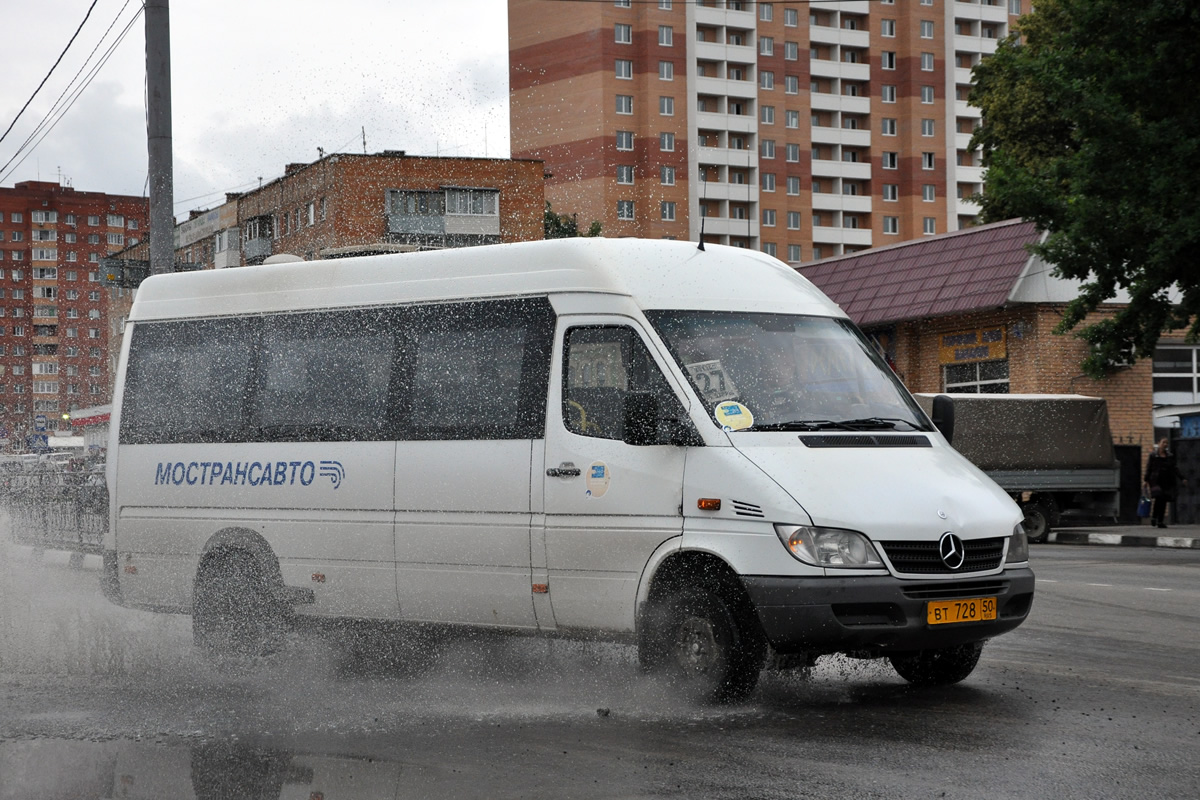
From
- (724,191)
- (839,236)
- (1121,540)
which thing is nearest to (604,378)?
(1121,540)

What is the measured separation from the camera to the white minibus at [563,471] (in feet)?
25.2

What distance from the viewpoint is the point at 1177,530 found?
2758 cm

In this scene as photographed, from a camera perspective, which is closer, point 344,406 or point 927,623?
point 927,623

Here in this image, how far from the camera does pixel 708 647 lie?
780 centimetres

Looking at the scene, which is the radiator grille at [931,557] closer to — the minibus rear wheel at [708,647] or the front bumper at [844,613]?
the front bumper at [844,613]

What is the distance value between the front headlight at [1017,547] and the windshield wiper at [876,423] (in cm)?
78

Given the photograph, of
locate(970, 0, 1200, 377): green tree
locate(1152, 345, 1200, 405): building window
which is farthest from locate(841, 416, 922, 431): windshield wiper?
locate(1152, 345, 1200, 405): building window

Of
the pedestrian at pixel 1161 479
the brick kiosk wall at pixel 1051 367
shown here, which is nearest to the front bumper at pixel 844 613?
the pedestrian at pixel 1161 479

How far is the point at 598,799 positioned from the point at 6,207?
162778 mm

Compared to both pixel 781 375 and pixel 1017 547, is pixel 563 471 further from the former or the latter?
pixel 1017 547

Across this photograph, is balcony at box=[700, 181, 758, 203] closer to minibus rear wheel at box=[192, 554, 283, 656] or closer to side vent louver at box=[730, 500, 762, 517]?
minibus rear wheel at box=[192, 554, 283, 656]

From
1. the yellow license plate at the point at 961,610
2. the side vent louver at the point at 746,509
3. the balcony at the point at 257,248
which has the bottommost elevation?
the yellow license plate at the point at 961,610

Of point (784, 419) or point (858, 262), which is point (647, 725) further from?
point (858, 262)

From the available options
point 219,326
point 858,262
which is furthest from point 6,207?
point 219,326
